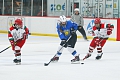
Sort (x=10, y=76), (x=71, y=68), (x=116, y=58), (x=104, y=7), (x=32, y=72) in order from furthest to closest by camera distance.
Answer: (x=104, y=7), (x=116, y=58), (x=71, y=68), (x=32, y=72), (x=10, y=76)

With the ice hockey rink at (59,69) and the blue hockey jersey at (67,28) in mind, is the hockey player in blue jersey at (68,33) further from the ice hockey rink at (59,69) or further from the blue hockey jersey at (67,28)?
the ice hockey rink at (59,69)

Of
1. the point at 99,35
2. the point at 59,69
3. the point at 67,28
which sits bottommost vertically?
the point at 59,69

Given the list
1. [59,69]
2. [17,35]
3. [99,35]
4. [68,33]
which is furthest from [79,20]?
[59,69]

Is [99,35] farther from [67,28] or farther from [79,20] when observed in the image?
[79,20]

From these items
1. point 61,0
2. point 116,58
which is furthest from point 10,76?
point 61,0

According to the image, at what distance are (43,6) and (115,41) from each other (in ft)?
22.9

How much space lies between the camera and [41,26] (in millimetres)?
19234

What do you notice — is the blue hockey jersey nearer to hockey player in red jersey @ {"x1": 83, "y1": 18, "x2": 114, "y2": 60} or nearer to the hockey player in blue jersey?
the hockey player in blue jersey

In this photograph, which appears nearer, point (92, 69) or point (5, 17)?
point (92, 69)

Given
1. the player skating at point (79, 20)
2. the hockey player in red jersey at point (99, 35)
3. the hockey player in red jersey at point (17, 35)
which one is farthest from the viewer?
the player skating at point (79, 20)

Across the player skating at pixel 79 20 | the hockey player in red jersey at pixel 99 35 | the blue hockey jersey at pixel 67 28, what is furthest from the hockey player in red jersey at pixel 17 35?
the player skating at pixel 79 20

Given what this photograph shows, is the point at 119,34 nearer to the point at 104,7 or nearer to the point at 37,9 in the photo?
the point at 104,7

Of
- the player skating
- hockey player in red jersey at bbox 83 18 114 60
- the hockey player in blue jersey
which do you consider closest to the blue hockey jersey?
the hockey player in blue jersey

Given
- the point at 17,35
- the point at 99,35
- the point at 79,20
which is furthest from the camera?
the point at 79,20
